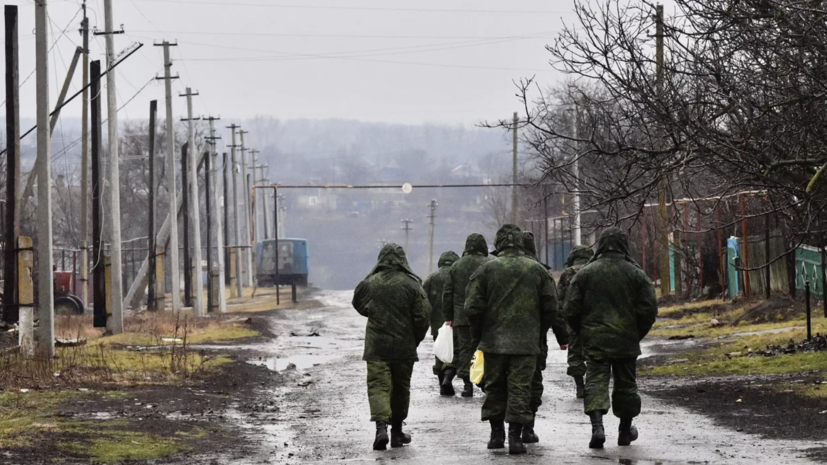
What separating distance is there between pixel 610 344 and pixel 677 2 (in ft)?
17.8

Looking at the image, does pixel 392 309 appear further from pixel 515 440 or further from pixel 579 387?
pixel 579 387

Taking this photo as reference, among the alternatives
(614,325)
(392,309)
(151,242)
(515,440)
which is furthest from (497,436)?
(151,242)

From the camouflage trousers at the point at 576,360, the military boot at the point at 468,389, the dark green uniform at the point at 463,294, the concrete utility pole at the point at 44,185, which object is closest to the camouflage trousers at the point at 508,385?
the dark green uniform at the point at 463,294

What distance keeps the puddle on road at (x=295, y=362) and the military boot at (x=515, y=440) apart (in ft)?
39.5

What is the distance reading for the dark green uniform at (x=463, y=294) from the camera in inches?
616

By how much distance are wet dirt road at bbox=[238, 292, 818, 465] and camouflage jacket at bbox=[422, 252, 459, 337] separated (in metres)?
0.98

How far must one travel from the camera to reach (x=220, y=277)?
48.3 metres

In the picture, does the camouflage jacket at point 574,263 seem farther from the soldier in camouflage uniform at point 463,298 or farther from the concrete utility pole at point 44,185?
the concrete utility pole at point 44,185

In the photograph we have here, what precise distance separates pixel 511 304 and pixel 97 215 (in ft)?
78.5

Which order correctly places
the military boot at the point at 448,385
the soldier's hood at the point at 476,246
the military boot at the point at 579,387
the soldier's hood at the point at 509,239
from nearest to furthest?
the soldier's hood at the point at 509,239
the military boot at the point at 579,387
the soldier's hood at the point at 476,246
the military boot at the point at 448,385

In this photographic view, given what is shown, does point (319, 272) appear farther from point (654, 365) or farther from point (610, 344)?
point (610, 344)

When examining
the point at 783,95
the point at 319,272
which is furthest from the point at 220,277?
the point at 319,272

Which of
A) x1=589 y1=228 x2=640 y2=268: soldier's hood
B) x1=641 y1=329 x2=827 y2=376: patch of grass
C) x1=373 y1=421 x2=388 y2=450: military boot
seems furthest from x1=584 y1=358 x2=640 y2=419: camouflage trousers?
x1=641 y1=329 x2=827 y2=376: patch of grass

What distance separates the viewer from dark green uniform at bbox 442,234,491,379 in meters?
15.6
